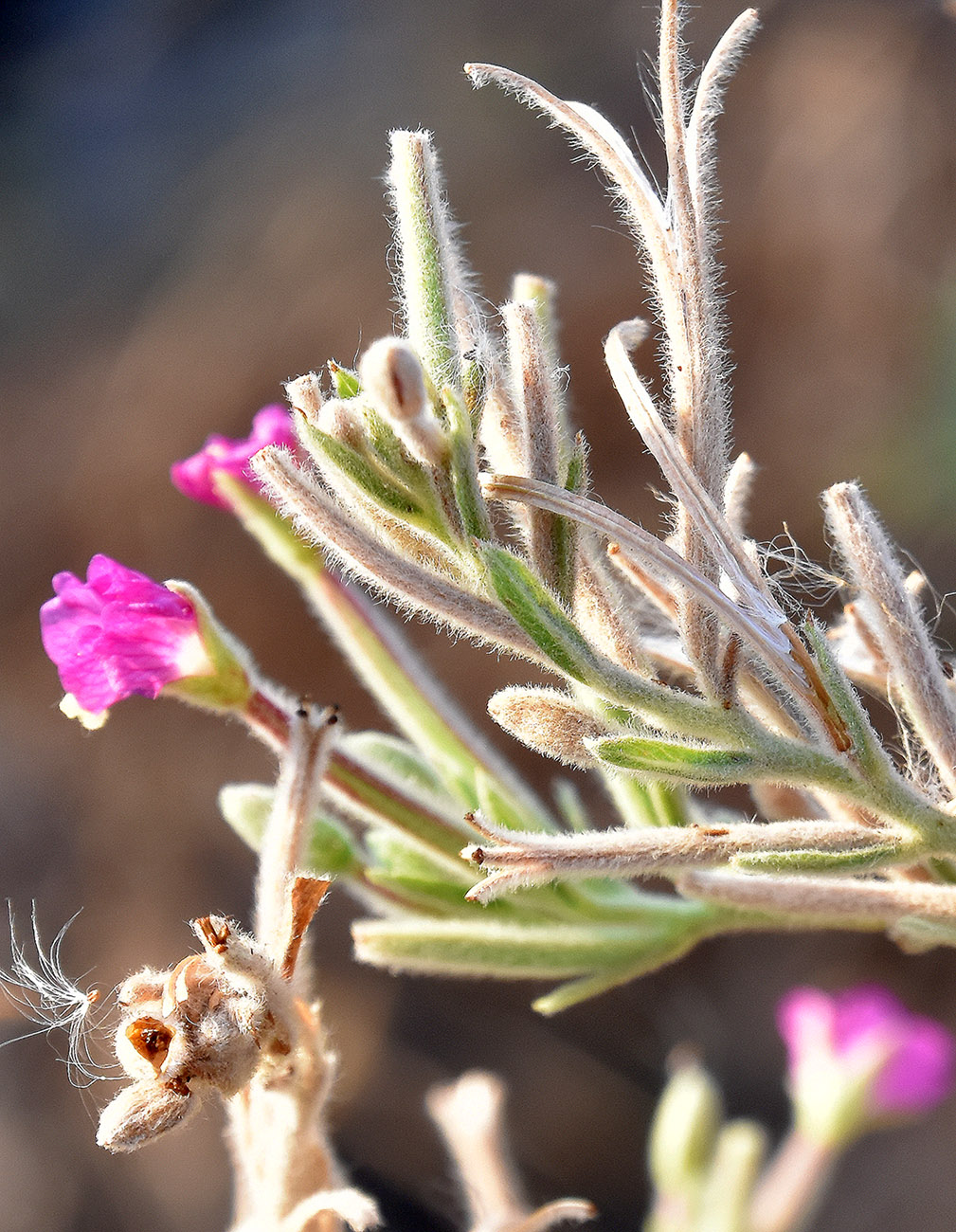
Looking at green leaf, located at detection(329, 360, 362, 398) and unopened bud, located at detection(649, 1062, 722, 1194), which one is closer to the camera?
green leaf, located at detection(329, 360, 362, 398)

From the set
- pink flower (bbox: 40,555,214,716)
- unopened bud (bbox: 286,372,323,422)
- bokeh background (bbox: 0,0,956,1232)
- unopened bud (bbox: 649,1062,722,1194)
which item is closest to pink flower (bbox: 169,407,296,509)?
pink flower (bbox: 40,555,214,716)

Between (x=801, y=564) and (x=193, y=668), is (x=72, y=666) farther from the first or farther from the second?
(x=801, y=564)

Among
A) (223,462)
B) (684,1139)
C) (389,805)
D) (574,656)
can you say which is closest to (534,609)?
(574,656)

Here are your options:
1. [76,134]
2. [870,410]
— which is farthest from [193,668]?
[76,134]

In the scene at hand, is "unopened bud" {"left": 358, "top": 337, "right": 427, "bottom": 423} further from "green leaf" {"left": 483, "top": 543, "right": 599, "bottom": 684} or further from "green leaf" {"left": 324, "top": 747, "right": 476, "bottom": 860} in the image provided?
"green leaf" {"left": 324, "top": 747, "right": 476, "bottom": 860}

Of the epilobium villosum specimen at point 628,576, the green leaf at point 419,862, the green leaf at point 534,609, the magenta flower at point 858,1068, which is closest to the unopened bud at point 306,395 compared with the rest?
the epilobium villosum specimen at point 628,576
